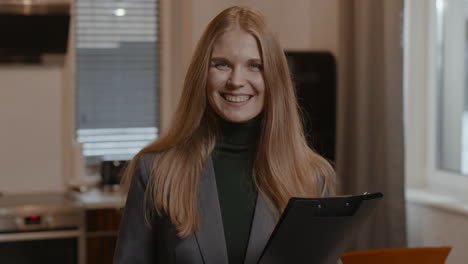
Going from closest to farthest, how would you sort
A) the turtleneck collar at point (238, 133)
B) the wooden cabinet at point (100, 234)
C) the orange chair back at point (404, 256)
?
the turtleneck collar at point (238, 133) → the orange chair back at point (404, 256) → the wooden cabinet at point (100, 234)

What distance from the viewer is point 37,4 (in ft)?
12.5

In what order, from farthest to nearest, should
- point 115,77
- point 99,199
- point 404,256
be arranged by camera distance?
point 115,77 < point 99,199 < point 404,256

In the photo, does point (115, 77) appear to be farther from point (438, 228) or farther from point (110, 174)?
point (438, 228)

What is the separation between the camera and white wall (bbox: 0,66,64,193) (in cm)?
393

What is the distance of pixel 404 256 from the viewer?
2.35 meters

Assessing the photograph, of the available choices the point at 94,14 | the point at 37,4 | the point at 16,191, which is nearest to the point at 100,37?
the point at 94,14

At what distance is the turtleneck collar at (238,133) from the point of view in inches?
63.3

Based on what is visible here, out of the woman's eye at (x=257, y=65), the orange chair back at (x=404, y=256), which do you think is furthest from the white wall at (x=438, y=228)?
the woman's eye at (x=257, y=65)

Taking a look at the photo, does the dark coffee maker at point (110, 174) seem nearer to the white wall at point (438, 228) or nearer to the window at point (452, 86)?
the white wall at point (438, 228)

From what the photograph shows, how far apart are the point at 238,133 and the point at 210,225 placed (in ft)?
0.75

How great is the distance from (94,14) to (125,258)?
112 inches

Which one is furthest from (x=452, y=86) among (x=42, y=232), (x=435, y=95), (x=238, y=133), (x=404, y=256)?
(x=42, y=232)

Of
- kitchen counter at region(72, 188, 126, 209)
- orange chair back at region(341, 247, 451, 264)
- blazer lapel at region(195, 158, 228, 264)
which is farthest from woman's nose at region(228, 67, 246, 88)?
kitchen counter at region(72, 188, 126, 209)

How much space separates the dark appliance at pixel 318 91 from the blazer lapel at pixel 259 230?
2.19 metres
